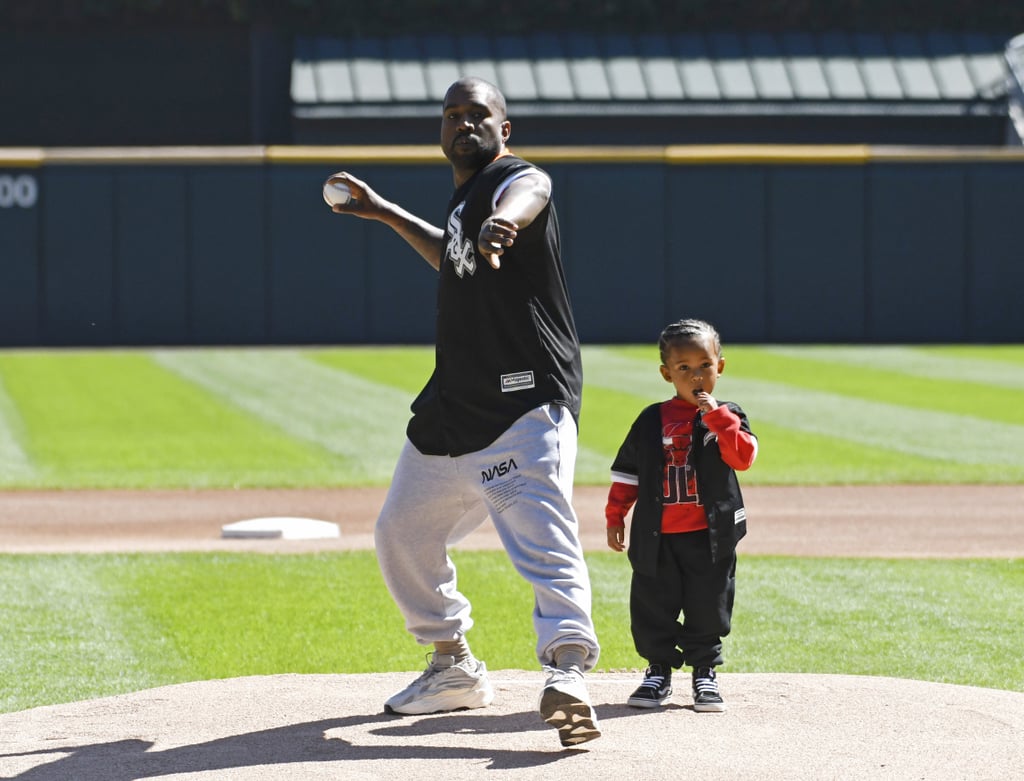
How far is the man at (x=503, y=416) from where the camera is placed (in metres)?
4.91

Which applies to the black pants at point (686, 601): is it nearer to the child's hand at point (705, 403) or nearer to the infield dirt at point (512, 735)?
the infield dirt at point (512, 735)

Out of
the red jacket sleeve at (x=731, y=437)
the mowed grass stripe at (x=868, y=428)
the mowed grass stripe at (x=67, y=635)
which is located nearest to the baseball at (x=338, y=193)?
the red jacket sleeve at (x=731, y=437)

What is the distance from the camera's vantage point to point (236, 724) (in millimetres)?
5238

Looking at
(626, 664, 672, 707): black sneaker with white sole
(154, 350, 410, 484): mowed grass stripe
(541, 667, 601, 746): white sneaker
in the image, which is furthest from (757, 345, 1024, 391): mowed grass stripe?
(541, 667, 601, 746): white sneaker

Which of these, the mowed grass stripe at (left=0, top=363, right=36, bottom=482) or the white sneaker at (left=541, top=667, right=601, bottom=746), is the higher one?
the mowed grass stripe at (left=0, top=363, right=36, bottom=482)

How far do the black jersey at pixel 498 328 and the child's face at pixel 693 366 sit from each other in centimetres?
39

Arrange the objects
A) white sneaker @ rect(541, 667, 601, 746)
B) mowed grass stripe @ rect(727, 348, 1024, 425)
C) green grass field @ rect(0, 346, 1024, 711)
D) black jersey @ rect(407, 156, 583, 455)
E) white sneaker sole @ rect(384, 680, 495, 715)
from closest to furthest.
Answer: white sneaker @ rect(541, 667, 601, 746), black jersey @ rect(407, 156, 583, 455), white sneaker sole @ rect(384, 680, 495, 715), green grass field @ rect(0, 346, 1024, 711), mowed grass stripe @ rect(727, 348, 1024, 425)

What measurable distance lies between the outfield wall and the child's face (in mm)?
21296

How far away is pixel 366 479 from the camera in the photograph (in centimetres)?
1283

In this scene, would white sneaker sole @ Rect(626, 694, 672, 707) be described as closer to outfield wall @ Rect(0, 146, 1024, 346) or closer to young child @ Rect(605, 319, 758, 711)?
young child @ Rect(605, 319, 758, 711)

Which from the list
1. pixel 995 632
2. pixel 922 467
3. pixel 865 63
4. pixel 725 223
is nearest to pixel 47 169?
pixel 725 223

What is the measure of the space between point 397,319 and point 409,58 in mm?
6518

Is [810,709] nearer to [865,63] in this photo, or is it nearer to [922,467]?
[922,467]

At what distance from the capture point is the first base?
33.4ft
